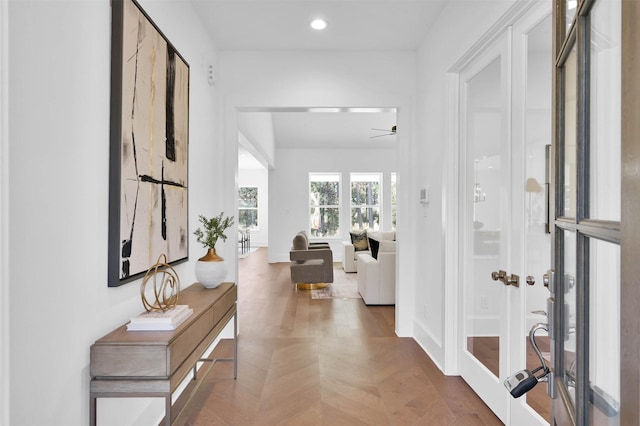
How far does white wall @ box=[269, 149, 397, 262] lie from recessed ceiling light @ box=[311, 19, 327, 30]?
6278 mm

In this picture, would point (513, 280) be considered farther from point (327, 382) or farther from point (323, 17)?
point (323, 17)

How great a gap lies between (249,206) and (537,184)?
11.7 meters

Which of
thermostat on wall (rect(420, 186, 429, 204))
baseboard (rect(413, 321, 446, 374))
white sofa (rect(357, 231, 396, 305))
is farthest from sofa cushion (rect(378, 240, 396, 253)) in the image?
thermostat on wall (rect(420, 186, 429, 204))

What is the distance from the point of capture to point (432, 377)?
2838mm

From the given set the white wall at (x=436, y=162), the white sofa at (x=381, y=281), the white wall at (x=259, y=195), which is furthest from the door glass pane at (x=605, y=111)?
the white wall at (x=259, y=195)

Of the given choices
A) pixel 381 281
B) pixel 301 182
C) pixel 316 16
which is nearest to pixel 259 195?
pixel 301 182

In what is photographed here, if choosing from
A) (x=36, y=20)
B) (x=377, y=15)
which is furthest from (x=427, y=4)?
(x=36, y=20)

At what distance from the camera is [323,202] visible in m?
9.66

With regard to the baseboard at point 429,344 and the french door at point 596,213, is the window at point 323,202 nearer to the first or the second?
the baseboard at point 429,344

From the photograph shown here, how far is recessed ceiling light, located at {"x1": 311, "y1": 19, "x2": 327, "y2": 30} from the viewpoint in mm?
3129

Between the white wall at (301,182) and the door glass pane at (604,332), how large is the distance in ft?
28.4

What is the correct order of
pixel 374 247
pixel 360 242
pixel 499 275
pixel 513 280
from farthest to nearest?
pixel 360 242, pixel 374 247, pixel 499 275, pixel 513 280

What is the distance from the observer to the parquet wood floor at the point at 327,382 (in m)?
2.30

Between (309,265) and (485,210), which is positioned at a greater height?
(485,210)
